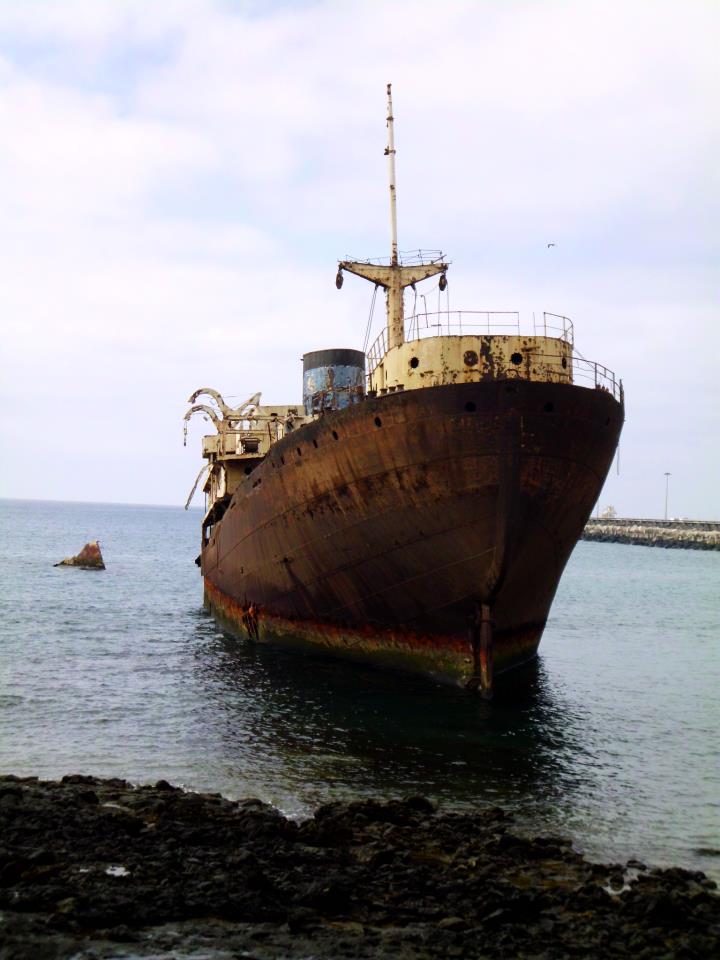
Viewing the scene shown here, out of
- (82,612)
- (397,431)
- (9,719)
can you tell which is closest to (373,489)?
(397,431)

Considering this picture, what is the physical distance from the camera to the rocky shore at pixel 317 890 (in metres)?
6.04

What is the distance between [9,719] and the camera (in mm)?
13672

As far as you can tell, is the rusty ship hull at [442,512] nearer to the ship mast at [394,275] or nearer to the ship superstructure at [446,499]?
the ship superstructure at [446,499]

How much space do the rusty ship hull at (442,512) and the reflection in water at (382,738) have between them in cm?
86

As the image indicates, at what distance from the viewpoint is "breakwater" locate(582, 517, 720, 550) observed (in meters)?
93.1

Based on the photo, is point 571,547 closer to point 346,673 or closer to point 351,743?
point 346,673

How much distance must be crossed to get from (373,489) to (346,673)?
4.06 metres

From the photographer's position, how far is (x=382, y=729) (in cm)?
1306

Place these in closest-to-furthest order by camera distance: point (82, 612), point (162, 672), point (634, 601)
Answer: point (162, 672), point (82, 612), point (634, 601)

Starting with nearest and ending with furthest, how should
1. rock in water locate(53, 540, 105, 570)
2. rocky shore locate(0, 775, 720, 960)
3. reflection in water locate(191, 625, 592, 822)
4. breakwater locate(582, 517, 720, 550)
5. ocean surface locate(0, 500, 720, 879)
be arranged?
rocky shore locate(0, 775, 720, 960) → ocean surface locate(0, 500, 720, 879) → reflection in water locate(191, 625, 592, 822) → rock in water locate(53, 540, 105, 570) → breakwater locate(582, 517, 720, 550)

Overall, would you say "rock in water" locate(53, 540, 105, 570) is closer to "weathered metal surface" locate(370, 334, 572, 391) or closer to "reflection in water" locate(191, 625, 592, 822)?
"reflection in water" locate(191, 625, 592, 822)

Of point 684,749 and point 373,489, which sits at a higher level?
point 373,489

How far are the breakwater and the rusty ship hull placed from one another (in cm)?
8252

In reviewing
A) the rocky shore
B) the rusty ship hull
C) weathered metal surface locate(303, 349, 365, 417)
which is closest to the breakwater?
weathered metal surface locate(303, 349, 365, 417)
